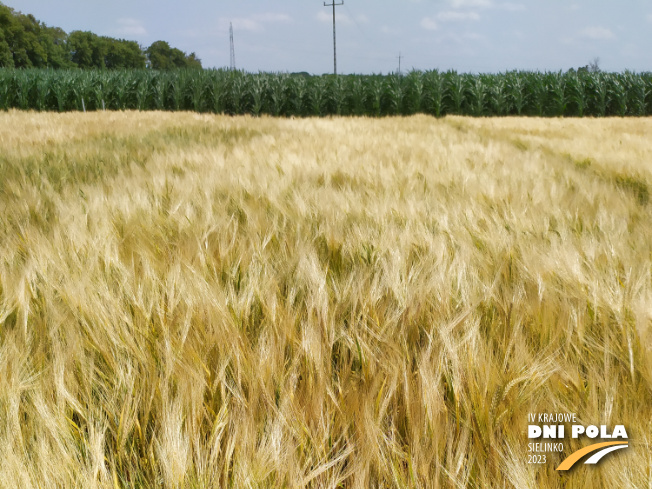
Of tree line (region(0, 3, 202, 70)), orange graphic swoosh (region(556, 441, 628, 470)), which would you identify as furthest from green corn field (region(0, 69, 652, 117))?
tree line (region(0, 3, 202, 70))

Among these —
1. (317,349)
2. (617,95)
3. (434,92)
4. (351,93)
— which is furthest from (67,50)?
(317,349)

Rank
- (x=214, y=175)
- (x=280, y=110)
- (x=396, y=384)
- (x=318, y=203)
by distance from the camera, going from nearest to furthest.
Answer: (x=396, y=384)
(x=318, y=203)
(x=214, y=175)
(x=280, y=110)

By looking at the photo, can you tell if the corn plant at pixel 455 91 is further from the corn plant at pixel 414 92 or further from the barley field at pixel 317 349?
the barley field at pixel 317 349

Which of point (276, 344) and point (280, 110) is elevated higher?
point (280, 110)

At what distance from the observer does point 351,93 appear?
18516 millimetres

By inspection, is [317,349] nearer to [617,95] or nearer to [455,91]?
[455,91]

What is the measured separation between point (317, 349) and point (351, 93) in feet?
62.4

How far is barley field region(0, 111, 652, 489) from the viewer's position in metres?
0.50

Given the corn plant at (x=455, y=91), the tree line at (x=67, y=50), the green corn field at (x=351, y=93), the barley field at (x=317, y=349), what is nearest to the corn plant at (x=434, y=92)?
the green corn field at (x=351, y=93)

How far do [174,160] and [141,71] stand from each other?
20434mm

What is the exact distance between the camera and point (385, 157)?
10.3 feet

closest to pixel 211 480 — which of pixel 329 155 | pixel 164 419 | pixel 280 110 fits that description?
pixel 164 419

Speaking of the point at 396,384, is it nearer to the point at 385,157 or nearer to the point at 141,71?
the point at 385,157

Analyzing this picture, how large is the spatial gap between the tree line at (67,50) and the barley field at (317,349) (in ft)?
154
